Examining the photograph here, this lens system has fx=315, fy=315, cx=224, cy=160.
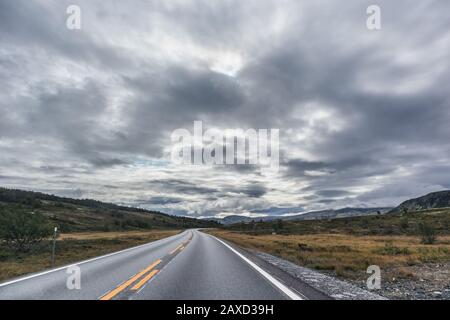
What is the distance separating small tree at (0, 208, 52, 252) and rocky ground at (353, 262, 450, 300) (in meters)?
29.6

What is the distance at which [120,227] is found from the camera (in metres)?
128

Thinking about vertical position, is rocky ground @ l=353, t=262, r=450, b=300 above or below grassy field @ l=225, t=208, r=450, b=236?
above

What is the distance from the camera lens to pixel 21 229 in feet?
95.5

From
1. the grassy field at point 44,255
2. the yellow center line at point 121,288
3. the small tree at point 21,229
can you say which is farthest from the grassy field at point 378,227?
the small tree at point 21,229

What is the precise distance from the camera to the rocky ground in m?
8.14

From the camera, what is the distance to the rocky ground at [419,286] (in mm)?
8141

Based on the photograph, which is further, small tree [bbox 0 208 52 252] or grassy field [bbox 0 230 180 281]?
small tree [bbox 0 208 52 252]

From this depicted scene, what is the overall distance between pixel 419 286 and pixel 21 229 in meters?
31.6

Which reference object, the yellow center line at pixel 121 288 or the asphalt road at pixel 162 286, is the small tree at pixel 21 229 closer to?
the asphalt road at pixel 162 286

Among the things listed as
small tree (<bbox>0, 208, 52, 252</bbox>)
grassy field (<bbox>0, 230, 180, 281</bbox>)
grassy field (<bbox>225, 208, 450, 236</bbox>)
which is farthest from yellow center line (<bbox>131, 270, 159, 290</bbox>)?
grassy field (<bbox>225, 208, 450, 236</bbox>)

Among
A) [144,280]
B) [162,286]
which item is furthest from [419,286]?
[144,280]

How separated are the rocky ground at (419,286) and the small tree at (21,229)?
97.2 ft

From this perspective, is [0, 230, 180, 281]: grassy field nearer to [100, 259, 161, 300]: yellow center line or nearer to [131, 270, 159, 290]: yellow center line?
[100, 259, 161, 300]: yellow center line

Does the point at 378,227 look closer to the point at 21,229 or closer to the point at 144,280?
the point at 21,229
